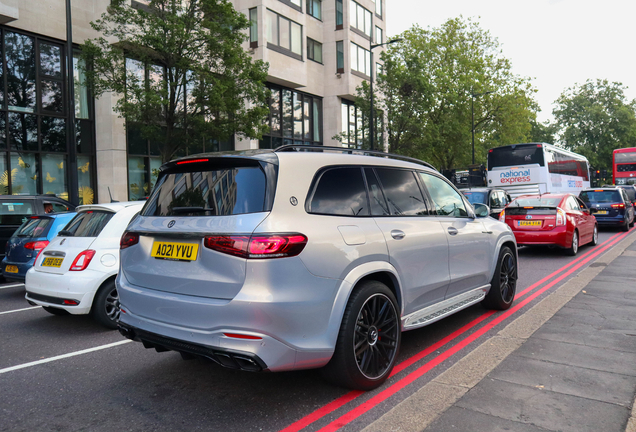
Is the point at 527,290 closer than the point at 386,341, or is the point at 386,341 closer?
the point at 386,341

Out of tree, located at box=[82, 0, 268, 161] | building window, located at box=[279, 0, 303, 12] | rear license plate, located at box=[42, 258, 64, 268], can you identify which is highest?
building window, located at box=[279, 0, 303, 12]

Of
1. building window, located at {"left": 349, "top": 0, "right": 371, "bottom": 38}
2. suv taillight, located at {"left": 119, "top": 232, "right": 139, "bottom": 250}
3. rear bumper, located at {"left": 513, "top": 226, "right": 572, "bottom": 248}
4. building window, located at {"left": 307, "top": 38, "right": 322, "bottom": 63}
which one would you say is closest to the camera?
suv taillight, located at {"left": 119, "top": 232, "right": 139, "bottom": 250}

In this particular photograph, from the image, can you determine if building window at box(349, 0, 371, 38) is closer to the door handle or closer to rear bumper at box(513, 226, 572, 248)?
rear bumper at box(513, 226, 572, 248)

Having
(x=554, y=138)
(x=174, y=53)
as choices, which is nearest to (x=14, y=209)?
(x=174, y=53)

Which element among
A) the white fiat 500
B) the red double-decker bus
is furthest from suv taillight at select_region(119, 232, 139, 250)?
the red double-decker bus

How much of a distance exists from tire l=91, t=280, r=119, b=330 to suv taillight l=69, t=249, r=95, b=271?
0.32 metres

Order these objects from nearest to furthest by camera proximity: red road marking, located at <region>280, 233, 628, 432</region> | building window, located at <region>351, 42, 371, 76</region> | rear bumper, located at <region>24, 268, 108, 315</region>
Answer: red road marking, located at <region>280, 233, 628, 432</region>
rear bumper, located at <region>24, 268, 108, 315</region>
building window, located at <region>351, 42, 371, 76</region>

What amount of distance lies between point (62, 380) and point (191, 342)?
1.70m

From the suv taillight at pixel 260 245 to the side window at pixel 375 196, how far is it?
1043mm

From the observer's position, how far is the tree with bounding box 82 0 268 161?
1480cm

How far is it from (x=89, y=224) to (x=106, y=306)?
1100 millimetres

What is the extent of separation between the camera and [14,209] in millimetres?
10312

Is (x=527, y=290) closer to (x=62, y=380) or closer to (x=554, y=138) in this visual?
(x=62, y=380)

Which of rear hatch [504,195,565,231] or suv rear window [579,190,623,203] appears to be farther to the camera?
suv rear window [579,190,623,203]
